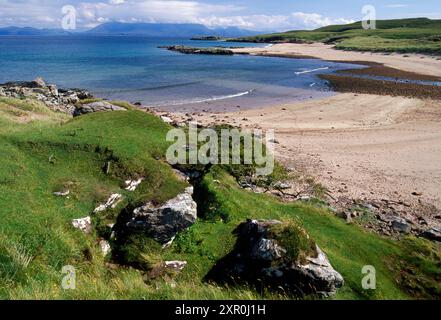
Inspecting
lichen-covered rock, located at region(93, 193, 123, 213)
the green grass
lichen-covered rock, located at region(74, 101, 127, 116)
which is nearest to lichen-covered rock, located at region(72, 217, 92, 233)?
lichen-covered rock, located at region(93, 193, 123, 213)

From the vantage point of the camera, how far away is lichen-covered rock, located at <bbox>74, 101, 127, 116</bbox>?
2700cm

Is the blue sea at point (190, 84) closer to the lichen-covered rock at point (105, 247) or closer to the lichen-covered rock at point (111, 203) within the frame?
the lichen-covered rock at point (111, 203)

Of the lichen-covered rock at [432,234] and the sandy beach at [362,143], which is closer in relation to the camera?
the lichen-covered rock at [432,234]

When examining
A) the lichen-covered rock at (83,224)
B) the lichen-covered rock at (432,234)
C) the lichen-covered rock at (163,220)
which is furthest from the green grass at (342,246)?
the lichen-covered rock at (83,224)

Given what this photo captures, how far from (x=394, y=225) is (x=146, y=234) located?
12599 mm

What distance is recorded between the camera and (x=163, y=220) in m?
14.0

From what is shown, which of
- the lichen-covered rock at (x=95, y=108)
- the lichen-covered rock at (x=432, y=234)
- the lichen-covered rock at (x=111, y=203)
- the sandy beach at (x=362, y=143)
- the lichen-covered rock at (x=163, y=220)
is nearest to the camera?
the lichen-covered rock at (x=163, y=220)

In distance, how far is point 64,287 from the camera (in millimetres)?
9188

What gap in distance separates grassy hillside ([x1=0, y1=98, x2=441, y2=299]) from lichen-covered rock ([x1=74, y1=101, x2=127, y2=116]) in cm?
626

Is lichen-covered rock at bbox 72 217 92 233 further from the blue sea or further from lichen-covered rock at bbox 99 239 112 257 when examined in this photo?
the blue sea

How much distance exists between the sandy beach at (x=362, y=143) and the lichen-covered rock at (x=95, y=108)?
12881 millimetres

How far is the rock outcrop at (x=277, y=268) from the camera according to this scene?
11.5m
